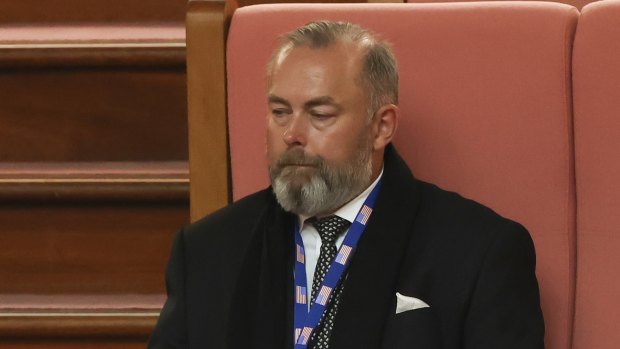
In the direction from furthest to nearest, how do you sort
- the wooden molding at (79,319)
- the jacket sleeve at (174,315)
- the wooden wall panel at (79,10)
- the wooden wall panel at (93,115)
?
the wooden wall panel at (79,10), the wooden wall panel at (93,115), the wooden molding at (79,319), the jacket sleeve at (174,315)

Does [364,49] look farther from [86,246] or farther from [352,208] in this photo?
[86,246]

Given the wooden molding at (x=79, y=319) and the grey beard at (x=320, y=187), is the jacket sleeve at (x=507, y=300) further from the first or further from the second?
the wooden molding at (x=79, y=319)

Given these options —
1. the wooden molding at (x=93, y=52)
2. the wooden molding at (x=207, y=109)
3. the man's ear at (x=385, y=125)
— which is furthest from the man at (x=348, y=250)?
the wooden molding at (x=93, y=52)

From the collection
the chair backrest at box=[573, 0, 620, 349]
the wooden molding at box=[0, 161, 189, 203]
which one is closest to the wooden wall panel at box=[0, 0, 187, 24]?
the wooden molding at box=[0, 161, 189, 203]

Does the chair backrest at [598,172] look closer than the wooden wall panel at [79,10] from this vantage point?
Yes

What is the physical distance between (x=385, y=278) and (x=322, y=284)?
0.19 feet

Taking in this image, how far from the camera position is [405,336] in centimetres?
103

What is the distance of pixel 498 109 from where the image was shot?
114cm

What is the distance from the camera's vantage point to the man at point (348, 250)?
103cm

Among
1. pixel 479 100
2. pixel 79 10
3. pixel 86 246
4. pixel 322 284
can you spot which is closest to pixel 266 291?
pixel 322 284

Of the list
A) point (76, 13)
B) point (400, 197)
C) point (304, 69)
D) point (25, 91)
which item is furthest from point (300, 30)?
point (76, 13)

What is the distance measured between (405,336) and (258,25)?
36cm

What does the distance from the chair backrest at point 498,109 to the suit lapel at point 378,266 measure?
0.08 meters

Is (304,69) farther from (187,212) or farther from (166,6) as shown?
(166,6)
